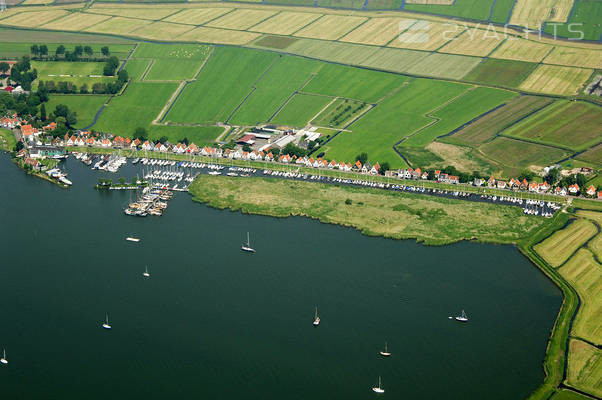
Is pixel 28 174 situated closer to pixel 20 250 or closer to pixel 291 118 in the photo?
pixel 20 250

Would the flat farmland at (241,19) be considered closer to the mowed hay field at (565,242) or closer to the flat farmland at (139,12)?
the flat farmland at (139,12)

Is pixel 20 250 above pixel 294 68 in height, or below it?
below

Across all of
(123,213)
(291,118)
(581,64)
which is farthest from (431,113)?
(123,213)

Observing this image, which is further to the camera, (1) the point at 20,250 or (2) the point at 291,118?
(2) the point at 291,118

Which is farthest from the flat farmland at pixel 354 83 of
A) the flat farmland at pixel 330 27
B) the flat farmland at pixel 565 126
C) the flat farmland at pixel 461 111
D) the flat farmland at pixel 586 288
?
the flat farmland at pixel 586 288

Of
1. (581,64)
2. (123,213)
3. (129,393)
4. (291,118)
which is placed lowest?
(129,393)

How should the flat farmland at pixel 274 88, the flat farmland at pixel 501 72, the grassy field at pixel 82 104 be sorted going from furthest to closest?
the flat farmland at pixel 501 72
the grassy field at pixel 82 104
the flat farmland at pixel 274 88

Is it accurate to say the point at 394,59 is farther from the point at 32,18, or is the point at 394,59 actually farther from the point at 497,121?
the point at 32,18
